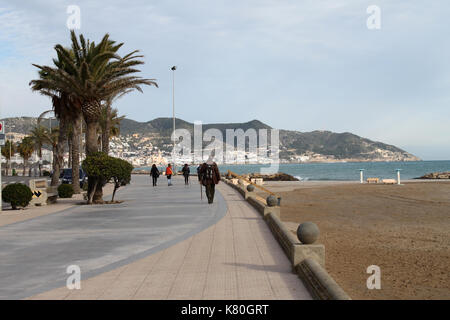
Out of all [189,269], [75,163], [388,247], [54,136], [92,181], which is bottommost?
[388,247]

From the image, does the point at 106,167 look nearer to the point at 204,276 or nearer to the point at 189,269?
the point at 189,269

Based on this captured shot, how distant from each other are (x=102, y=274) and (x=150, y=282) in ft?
3.46

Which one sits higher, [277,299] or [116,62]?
[116,62]

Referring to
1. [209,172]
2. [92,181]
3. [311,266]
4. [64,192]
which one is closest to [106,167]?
[92,181]

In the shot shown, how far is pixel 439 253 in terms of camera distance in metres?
10.4

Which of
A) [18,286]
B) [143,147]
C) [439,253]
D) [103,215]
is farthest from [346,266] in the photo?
[143,147]

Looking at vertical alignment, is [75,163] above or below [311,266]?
above

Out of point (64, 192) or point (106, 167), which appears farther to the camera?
point (64, 192)

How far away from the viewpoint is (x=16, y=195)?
19375 millimetres

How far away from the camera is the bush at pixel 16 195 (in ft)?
63.5

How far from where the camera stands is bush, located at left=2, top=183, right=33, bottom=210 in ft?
63.5

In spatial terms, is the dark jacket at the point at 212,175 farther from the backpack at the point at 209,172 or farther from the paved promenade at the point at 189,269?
the paved promenade at the point at 189,269

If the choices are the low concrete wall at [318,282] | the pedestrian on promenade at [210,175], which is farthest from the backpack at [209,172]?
the low concrete wall at [318,282]

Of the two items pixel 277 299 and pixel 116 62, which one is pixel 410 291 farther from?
pixel 116 62
